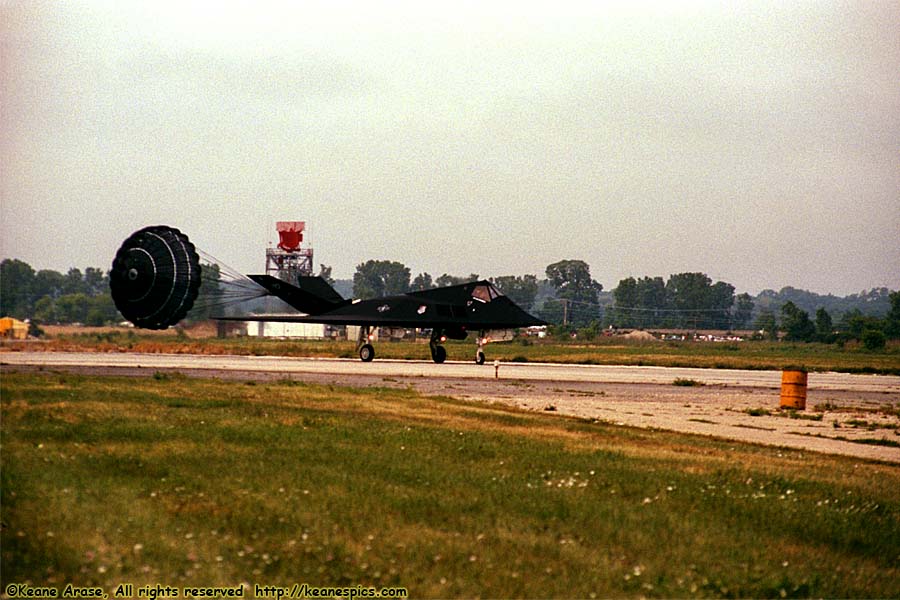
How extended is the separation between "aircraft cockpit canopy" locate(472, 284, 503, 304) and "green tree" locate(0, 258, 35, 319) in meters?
21.3

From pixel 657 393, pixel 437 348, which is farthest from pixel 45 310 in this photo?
pixel 437 348

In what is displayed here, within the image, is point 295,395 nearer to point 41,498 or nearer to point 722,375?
point 41,498

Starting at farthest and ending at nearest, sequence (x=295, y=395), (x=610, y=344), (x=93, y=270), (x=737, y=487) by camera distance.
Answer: (x=610, y=344) → (x=93, y=270) → (x=295, y=395) → (x=737, y=487)

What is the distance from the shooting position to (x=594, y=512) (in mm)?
10000

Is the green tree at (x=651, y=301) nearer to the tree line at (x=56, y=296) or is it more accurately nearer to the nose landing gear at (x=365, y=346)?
the nose landing gear at (x=365, y=346)

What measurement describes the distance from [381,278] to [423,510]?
483 ft

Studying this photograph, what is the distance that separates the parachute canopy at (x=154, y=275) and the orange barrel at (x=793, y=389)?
17.2 metres

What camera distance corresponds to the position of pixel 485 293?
44.1m

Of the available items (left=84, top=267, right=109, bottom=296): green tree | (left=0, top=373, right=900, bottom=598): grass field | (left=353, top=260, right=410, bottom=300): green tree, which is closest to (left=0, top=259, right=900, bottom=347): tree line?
(left=353, top=260, right=410, bottom=300): green tree

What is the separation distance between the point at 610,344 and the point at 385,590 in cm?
8227

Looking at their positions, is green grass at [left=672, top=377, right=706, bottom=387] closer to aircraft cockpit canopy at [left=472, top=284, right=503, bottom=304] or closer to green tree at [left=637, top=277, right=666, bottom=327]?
aircraft cockpit canopy at [left=472, top=284, right=503, bottom=304]

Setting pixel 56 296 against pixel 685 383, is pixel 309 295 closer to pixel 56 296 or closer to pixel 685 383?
pixel 56 296

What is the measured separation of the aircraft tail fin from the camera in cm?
4666

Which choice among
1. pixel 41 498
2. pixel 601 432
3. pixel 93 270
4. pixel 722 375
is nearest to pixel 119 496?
pixel 41 498
